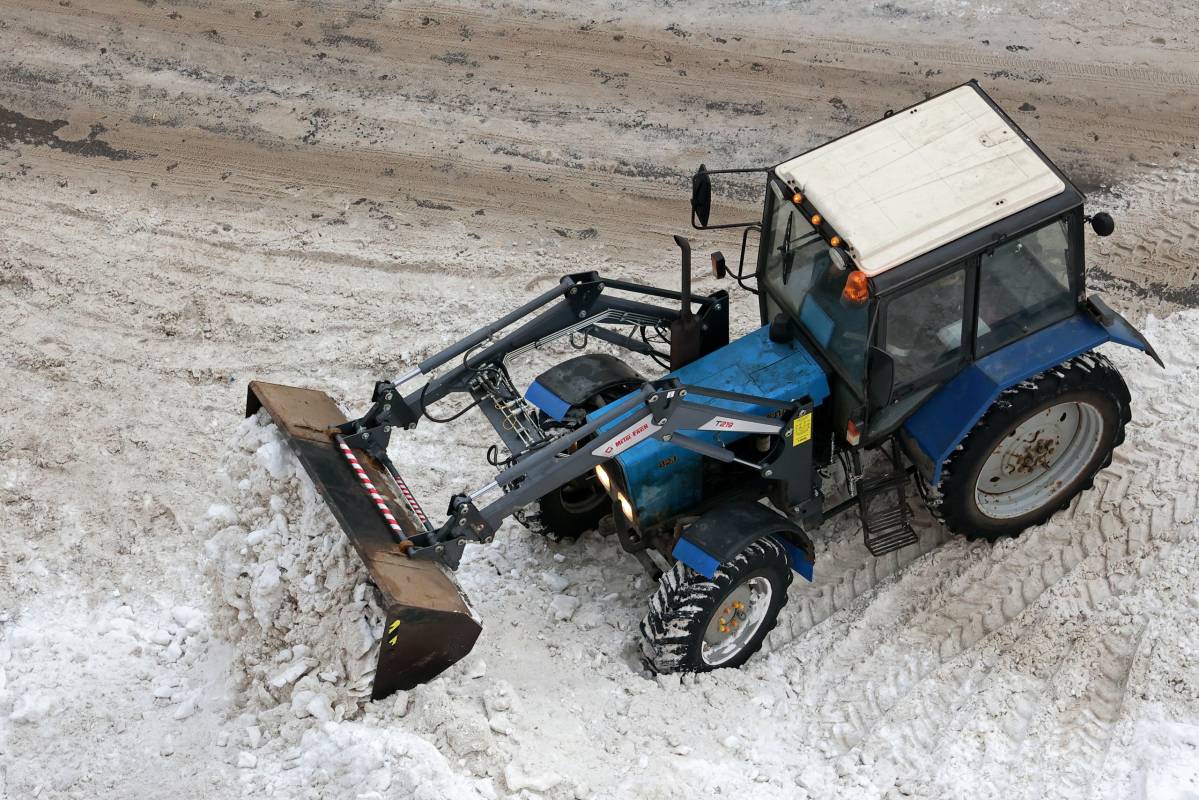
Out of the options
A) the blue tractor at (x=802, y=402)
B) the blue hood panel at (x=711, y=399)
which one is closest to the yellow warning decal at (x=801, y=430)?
the blue tractor at (x=802, y=402)

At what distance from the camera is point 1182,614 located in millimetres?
6629

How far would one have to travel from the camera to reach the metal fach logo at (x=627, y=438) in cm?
591

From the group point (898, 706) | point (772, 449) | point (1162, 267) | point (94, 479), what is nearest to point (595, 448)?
point (772, 449)

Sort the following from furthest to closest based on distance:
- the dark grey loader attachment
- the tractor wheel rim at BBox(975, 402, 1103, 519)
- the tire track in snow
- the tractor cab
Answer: the tractor wheel rim at BBox(975, 402, 1103, 519)
the tire track in snow
the tractor cab
the dark grey loader attachment

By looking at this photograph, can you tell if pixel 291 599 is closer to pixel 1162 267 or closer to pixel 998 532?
pixel 998 532

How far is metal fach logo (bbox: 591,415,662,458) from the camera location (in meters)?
5.91

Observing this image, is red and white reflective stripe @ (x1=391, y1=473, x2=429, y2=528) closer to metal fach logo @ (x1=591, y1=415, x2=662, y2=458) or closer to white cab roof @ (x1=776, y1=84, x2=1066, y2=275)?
metal fach logo @ (x1=591, y1=415, x2=662, y2=458)

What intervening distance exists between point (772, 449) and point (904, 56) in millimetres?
6442

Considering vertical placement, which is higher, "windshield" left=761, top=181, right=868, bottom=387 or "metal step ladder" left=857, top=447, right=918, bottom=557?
"windshield" left=761, top=181, right=868, bottom=387

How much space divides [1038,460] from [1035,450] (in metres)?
0.10

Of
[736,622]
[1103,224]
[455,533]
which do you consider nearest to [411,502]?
[455,533]

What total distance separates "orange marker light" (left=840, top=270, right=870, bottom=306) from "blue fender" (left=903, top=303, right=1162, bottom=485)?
37.6 inches

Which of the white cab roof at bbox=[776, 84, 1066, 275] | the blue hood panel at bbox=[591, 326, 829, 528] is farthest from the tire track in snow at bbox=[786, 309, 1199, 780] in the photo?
the white cab roof at bbox=[776, 84, 1066, 275]

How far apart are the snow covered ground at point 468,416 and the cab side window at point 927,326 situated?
147 cm
